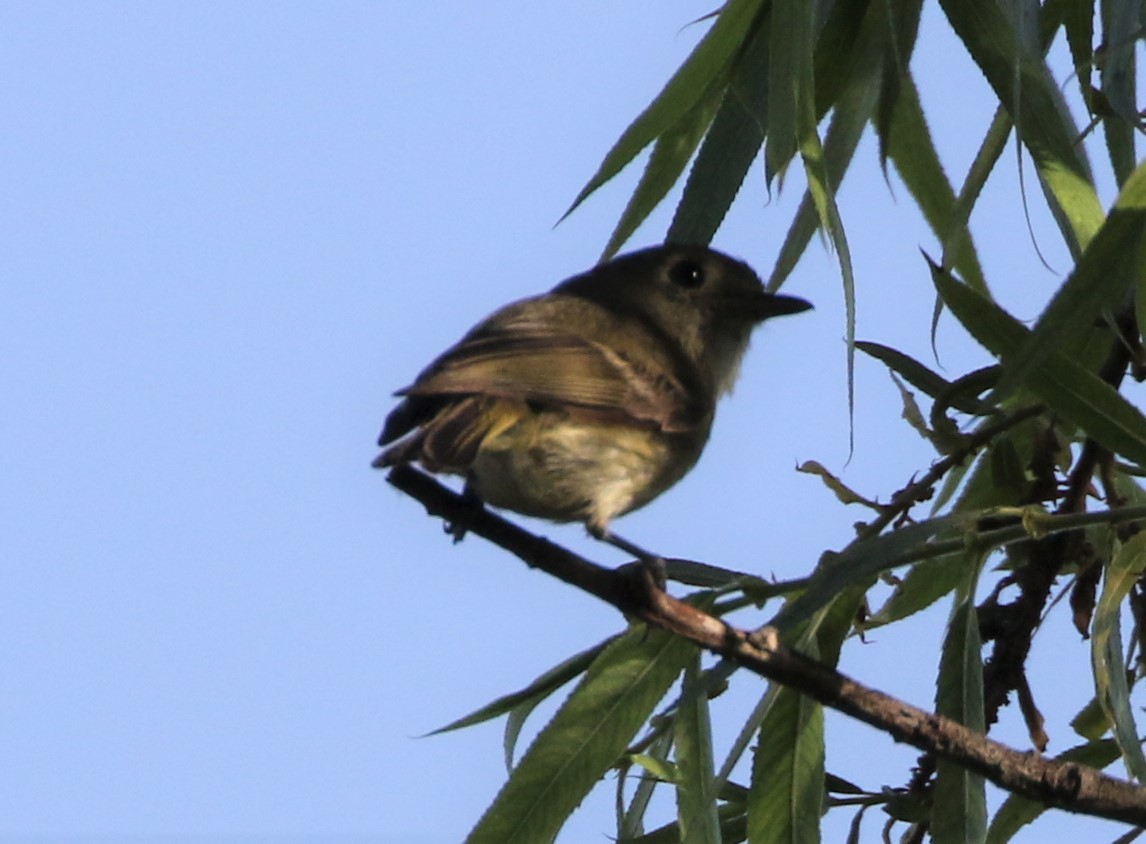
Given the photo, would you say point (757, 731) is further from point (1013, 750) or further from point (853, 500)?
point (1013, 750)

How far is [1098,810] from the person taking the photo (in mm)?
2055

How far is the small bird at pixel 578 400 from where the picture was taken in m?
2.70

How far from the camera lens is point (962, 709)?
244cm

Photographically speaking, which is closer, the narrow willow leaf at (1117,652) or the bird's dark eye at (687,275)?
the narrow willow leaf at (1117,652)

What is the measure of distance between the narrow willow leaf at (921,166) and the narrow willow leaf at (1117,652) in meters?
0.75

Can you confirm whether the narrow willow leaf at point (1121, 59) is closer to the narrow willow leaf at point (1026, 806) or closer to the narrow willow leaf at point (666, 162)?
the narrow willow leaf at point (666, 162)

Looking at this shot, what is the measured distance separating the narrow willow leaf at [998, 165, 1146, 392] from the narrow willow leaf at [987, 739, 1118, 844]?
0.71 metres

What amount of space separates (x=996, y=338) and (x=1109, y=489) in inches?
15.7

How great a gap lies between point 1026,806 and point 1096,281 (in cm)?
86

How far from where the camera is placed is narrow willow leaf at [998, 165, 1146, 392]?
212 cm

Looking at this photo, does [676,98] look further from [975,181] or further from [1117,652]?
[1117,652]

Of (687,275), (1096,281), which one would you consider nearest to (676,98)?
(1096,281)

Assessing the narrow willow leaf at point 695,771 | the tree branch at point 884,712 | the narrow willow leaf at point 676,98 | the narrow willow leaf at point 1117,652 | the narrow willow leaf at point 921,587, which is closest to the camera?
the tree branch at point 884,712

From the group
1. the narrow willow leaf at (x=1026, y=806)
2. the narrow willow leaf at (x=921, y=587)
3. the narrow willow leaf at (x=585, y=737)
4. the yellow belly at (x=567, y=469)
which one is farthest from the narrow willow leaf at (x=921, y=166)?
the narrow willow leaf at (x=585, y=737)
